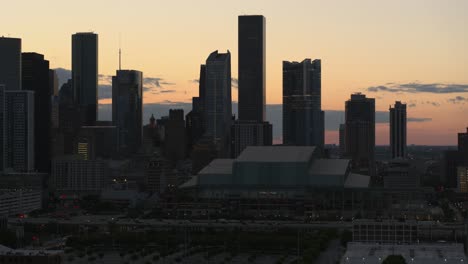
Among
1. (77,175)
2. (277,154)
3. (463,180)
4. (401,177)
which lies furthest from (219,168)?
(463,180)

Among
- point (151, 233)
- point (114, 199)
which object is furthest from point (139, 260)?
point (114, 199)

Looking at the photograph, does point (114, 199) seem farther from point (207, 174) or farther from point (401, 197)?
point (401, 197)

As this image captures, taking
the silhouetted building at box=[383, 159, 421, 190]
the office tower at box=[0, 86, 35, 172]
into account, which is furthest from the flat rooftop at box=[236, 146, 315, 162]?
the office tower at box=[0, 86, 35, 172]

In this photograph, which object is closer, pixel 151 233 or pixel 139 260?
pixel 139 260

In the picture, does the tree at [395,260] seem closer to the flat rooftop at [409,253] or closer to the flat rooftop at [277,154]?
the flat rooftop at [409,253]

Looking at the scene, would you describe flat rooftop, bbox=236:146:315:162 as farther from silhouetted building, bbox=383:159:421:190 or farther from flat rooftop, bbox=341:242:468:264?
flat rooftop, bbox=341:242:468:264

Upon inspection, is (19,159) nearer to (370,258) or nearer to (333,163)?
(333,163)

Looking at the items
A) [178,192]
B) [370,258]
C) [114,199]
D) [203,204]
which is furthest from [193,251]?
[114,199]

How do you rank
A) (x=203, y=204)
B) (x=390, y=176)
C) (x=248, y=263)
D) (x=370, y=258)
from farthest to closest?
(x=390, y=176)
(x=203, y=204)
(x=248, y=263)
(x=370, y=258)

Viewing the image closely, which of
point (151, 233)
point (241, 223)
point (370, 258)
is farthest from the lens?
point (241, 223)
